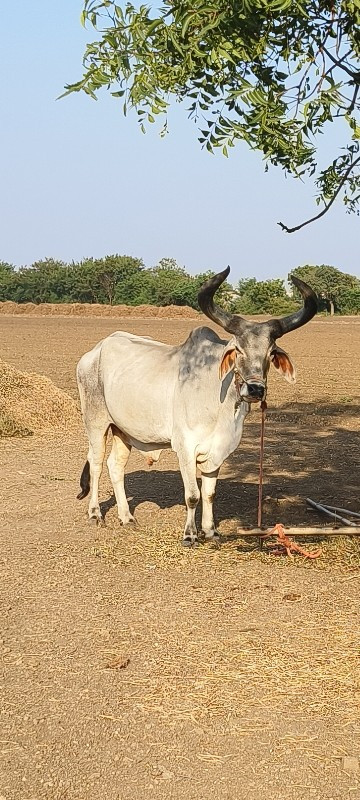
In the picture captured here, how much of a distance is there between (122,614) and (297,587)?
157cm

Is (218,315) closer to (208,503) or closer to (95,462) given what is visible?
(208,503)

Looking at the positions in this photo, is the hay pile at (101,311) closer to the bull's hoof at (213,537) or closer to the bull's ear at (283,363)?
the bull's hoof at (213,537)

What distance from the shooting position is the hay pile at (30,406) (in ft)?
57.8

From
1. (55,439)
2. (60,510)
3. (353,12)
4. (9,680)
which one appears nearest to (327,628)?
(9,680)

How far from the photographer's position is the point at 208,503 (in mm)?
10195

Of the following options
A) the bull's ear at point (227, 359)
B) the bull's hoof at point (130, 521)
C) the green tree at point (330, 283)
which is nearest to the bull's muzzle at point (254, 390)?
the bull's ear at point (227, 359)

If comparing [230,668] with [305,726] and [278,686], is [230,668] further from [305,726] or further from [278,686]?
[305,726]

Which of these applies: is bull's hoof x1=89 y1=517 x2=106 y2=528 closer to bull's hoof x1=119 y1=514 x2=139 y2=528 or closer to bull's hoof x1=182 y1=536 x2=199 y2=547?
bull's hoof x1=119 y1=514 x2=139 y2=528

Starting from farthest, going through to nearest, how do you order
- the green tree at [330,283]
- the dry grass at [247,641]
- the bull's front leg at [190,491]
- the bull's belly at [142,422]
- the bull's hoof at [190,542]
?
the green tree at [330,283] < the bull's belly at [142,422] < the bull's front leg at [190,491] < the bull's hoof at [190,542] < the dry grass at [247,641]

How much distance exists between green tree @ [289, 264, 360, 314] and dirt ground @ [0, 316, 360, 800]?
8114cm

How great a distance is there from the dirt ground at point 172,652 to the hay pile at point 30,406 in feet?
14.4

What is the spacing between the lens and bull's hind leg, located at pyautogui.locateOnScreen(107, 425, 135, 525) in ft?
36.0

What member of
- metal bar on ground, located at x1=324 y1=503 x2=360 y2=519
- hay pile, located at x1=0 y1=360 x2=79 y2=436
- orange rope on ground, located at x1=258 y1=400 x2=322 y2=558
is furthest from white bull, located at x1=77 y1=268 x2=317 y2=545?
hay pile, located at x1=0 y1=360 x2=79 y2=436

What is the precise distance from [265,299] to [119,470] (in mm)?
80090
